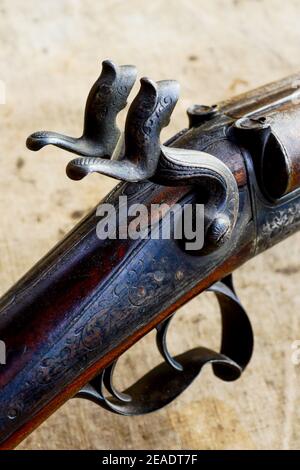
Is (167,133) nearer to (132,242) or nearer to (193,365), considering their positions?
(193,365)

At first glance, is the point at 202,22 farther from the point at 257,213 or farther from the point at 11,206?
A: the point at 257,213

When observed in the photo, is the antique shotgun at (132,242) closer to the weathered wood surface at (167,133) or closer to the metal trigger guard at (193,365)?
Result: the metal trigger guard at (193,365)

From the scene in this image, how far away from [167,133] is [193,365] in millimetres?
991

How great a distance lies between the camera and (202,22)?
2.99m

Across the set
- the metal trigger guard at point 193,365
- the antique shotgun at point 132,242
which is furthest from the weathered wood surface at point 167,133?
the antique shotgun at point 132,242

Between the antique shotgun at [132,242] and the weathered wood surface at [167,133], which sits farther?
the weathered wood surface at [167,133]

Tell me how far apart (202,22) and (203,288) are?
5.62 ft

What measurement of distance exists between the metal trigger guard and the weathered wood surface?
0.51 ft

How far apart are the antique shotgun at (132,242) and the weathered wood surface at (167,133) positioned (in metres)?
0.45

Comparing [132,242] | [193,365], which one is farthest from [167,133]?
[132,242]

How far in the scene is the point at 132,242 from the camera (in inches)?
54.6

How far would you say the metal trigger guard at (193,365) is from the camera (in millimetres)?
1697

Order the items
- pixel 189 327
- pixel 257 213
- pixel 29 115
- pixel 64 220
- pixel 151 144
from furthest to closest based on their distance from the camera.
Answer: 1. pixel 29 115
2. pixel 64 220
3. pixel 189 327
4. pixel 257 213
5. pixel 151 144
